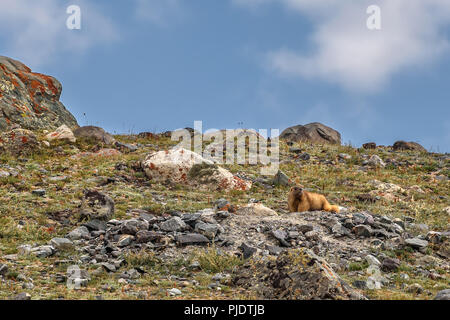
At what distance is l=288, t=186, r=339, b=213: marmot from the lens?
40.7 ft

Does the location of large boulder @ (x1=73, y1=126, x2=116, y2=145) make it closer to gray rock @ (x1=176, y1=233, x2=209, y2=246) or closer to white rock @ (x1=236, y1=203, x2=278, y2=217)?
white rock @ (x1=236, y1=203, x2=278, y2=217)

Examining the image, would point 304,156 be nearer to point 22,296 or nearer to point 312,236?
point 312,236

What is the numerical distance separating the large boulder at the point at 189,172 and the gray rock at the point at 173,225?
20.1 feet

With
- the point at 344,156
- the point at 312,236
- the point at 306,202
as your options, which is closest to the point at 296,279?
the point at 312,236

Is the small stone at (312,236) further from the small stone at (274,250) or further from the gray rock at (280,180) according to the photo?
the gray rock at (280,180)

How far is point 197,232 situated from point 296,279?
12.3 feet

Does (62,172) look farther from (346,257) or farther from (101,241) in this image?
(346,257)

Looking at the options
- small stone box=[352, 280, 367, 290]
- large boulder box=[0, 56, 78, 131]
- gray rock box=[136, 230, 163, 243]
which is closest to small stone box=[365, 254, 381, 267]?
small stone box=[352, 280, 367, 290]

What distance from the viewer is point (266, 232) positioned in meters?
9.84

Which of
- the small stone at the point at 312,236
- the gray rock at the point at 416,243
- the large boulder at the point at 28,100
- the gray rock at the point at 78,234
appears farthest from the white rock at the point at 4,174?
the gray rock at the point at 416,243
